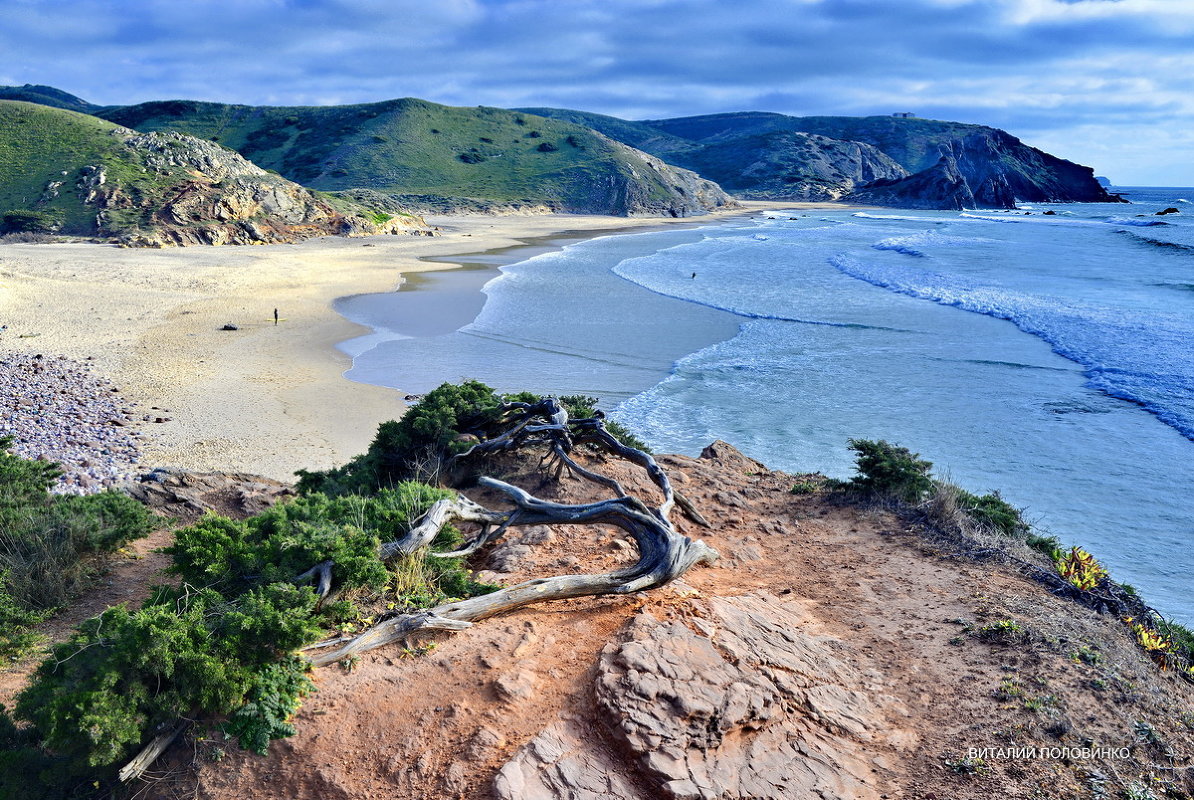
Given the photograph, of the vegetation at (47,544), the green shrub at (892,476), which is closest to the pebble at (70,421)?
the vegetation at (47,544)

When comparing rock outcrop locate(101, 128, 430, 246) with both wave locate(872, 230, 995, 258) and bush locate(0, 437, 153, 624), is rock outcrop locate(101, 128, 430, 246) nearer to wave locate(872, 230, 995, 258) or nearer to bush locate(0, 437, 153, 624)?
wave locate(872, 230, 995, 258)

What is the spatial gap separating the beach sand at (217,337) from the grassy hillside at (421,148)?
4933cm

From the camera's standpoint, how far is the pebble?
10391 mm

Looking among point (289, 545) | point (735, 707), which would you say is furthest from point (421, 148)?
point (735, 707)

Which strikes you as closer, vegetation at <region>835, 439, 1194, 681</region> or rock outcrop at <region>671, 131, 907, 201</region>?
vegetation at <region>835, 439, 1194, 681</region>

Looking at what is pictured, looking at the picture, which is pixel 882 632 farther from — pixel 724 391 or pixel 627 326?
pixel 627 326

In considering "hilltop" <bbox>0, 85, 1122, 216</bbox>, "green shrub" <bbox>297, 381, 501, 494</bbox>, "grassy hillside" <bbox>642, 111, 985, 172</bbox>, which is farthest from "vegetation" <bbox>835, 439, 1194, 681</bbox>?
"grassy hillside" <bbox>642, 111, 985, 172</bbox>

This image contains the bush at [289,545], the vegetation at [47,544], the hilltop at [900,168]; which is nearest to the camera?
the bush at [289,545]

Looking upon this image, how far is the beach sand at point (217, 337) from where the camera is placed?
1242cm

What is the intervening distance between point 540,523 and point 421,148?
326 feet

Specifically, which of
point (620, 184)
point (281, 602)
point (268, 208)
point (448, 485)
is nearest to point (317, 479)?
point (448, 485)

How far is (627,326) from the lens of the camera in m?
23.3

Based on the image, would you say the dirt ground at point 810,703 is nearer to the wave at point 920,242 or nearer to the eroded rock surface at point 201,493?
the eroded rock surface at point 201,493

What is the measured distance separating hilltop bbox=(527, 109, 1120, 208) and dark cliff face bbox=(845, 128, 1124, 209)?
0.51ft
